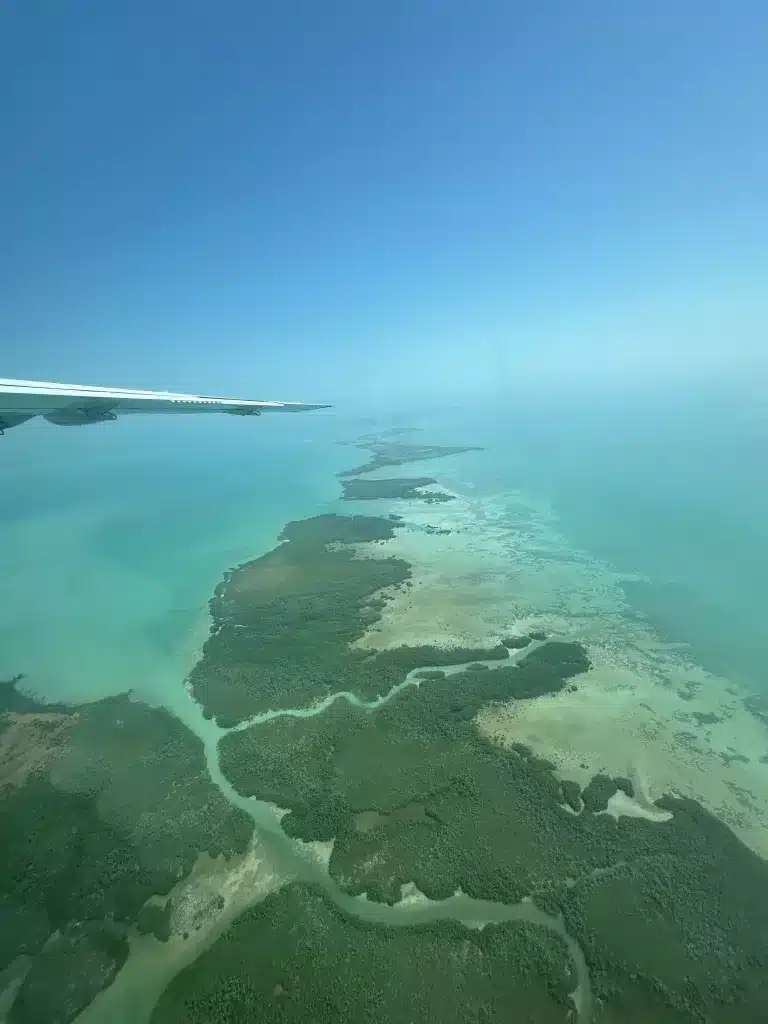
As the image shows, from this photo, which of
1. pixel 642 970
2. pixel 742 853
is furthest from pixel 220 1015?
pixel 742 853

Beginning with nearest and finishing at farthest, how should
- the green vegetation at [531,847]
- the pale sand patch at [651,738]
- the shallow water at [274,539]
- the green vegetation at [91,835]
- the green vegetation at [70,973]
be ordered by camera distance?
1. the green vegetation at [70,973]
2. the green vegetation at [531,847]
3. the green vegetation at [91,835]
4. the pale sand patch at [651,738]
5. the shallow water at [274,539]

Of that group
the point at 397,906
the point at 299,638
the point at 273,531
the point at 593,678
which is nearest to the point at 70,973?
the point at 397,906

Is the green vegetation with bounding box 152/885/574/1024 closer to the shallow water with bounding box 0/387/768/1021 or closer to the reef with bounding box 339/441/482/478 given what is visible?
the shallow water with bounding box 0/387/768/1021

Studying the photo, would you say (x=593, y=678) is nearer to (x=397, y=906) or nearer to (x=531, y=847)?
(x=531, y=847)

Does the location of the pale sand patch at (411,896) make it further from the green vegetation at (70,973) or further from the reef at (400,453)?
the reef at (400,453)

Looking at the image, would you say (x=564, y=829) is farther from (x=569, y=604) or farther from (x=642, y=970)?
(x=569, y=604)

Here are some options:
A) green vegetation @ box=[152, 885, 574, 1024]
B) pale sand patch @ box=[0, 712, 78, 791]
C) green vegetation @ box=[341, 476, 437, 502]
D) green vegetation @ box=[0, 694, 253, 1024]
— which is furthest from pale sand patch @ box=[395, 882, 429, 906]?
green vegetation @ box=[341, 476, 437, 502]

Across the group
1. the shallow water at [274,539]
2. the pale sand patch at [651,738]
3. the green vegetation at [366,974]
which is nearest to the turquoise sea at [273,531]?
the shallow water at [274,539]
